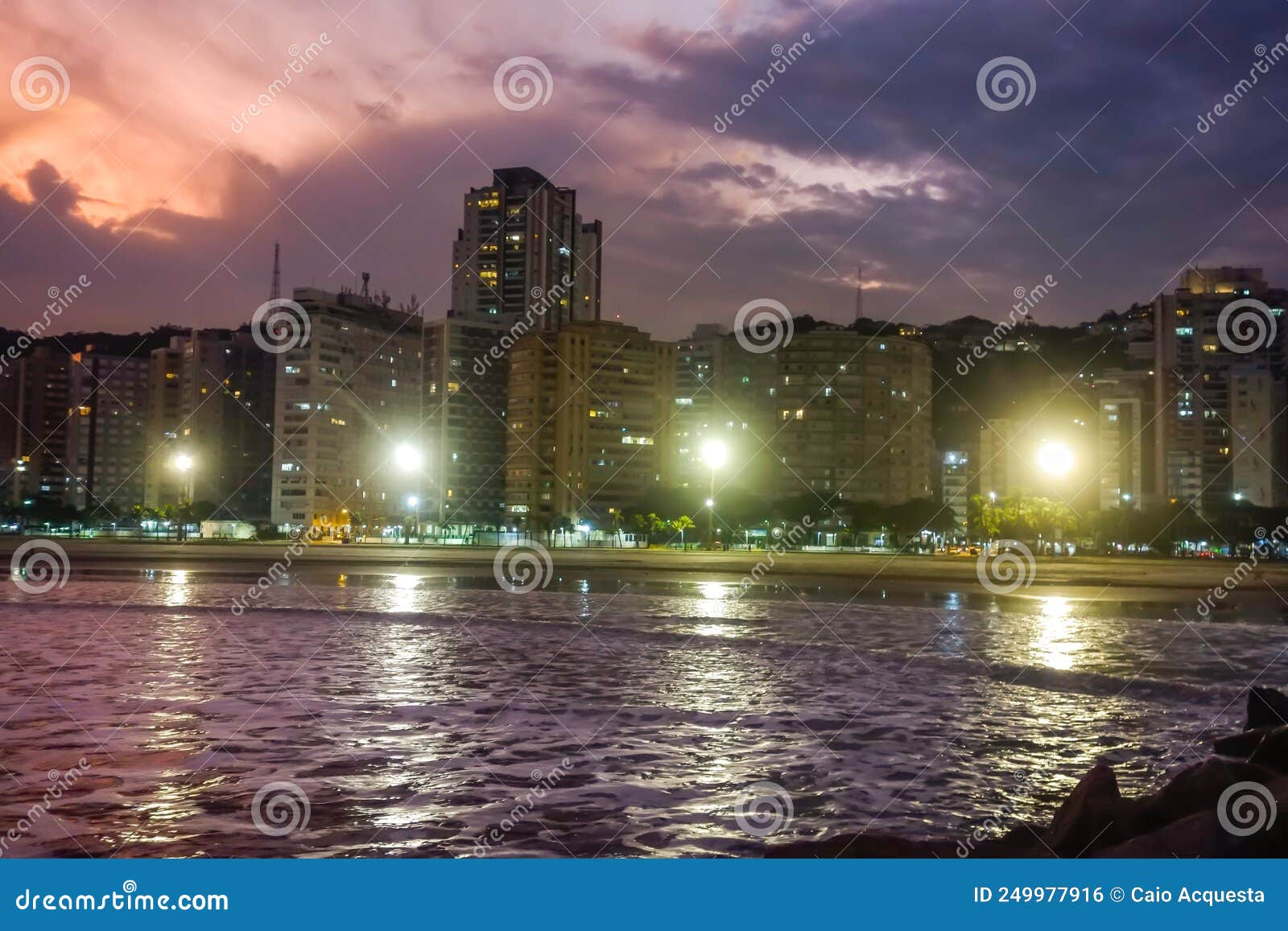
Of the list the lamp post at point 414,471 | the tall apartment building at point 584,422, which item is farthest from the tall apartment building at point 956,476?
the lamp post at point 414,471

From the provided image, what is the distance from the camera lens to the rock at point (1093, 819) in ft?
20.4

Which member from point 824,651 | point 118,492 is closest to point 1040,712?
point 824,651

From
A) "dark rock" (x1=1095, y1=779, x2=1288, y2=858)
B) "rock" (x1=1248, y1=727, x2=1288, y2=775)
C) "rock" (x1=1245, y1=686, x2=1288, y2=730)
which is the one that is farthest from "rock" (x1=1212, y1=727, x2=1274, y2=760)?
"dark rock" (x1=1095, y1=779, x2=1288, y2=858)

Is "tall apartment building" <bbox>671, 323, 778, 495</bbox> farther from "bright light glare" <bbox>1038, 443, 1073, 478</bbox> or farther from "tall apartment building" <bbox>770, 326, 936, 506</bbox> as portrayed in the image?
"bright light glare" <bbox>1038, 443, 1073, 478</bbox>

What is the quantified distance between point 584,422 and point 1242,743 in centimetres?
15882

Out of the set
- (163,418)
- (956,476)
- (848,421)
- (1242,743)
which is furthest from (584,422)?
(1242,743)

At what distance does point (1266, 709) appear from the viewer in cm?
905

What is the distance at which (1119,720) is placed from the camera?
441 inches

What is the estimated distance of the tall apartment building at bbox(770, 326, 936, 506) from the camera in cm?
16650

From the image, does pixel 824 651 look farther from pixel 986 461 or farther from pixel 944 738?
pixel 986 461

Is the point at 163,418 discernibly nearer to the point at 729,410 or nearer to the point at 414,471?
the point at 414,471

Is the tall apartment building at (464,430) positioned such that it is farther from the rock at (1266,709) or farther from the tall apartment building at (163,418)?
the rock at (1266,709)

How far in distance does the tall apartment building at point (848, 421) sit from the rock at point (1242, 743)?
155086mm
